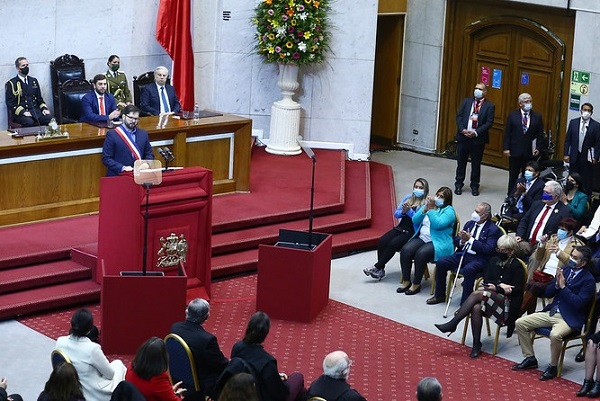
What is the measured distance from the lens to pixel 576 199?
12.1 m

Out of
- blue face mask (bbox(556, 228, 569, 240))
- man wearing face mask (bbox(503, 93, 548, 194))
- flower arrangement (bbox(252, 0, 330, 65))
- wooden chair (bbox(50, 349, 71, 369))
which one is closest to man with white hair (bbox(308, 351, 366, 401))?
wooden chair (bbox(50, 349, 71, 369))

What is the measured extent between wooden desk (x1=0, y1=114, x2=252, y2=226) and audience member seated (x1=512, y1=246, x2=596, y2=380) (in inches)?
180

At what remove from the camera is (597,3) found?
14.8m

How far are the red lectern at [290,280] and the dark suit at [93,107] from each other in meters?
3.16

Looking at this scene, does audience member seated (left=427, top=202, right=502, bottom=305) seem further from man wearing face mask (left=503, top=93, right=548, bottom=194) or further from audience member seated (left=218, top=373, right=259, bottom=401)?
audience member seated (left=218, top=373, right=259, bottom=401)

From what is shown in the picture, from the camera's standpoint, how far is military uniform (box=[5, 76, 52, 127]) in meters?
13.4

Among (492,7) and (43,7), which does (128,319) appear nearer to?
(43,7)

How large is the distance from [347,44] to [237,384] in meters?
10.1

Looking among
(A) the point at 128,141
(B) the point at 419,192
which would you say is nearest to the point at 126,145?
(A) the point at 128,141

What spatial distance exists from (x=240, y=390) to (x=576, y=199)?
6743 millimetres

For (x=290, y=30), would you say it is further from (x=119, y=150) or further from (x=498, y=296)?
(x=498, y=296)

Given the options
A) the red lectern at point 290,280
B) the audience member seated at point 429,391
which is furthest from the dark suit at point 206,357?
the red lectern at point 290,280

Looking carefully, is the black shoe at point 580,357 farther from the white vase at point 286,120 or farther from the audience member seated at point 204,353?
the white vase at point 286,120

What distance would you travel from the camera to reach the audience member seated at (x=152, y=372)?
6891mm
